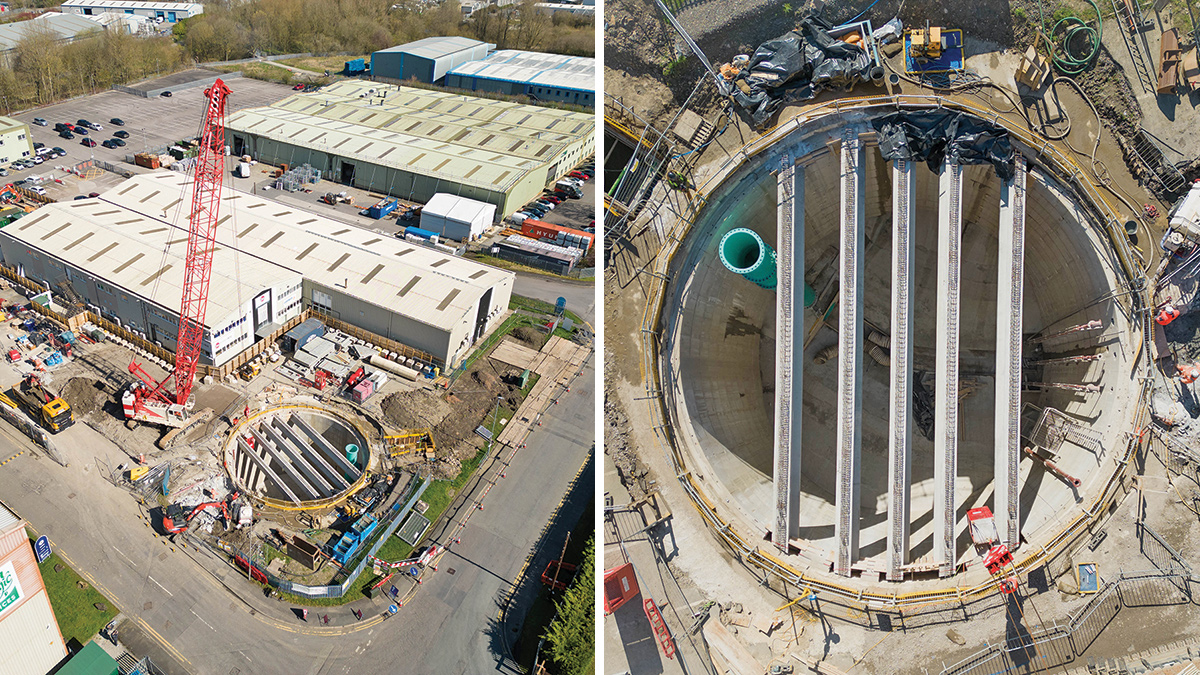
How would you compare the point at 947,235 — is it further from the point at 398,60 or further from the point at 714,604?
the point at 398,60

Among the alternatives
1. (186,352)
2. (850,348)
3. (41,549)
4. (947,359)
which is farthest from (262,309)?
(947,359)

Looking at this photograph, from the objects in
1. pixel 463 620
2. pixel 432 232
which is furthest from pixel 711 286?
pixel 432 232

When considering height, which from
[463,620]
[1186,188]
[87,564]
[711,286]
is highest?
[1186,188]

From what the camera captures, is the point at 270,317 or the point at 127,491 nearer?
the point at 127,491

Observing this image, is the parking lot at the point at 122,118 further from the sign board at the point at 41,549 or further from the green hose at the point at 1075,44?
the green hose at the point at 1075,44

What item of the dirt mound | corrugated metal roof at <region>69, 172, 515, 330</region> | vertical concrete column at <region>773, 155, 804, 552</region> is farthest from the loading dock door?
vertical concrete column at <region>773, 155, 804, 552</region>

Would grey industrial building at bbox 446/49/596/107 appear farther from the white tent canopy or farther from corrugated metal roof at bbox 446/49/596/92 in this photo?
the white tent canopy

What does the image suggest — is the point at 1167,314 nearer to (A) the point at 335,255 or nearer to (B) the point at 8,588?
(B) the point at 8,588
